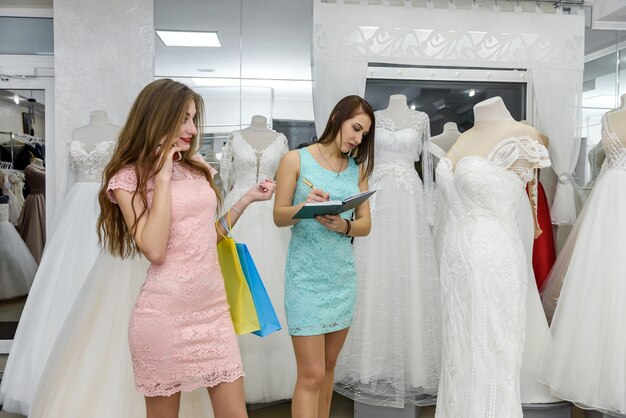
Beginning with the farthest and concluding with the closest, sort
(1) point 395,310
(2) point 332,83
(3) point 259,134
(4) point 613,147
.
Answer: (3) point 259,134
(2) point 332,83
(1) point 395,310
(4) point 613,147

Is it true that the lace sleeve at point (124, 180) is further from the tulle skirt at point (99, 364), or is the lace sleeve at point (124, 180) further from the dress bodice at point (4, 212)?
Answer: the dress bodice at point (4, 212)

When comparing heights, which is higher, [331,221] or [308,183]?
[308,183]

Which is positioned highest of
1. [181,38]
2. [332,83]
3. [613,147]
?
[181,38]

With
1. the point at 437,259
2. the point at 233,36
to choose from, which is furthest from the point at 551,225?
the point at 233,36

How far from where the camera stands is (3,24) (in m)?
4.30

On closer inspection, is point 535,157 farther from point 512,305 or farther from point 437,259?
point 437,259

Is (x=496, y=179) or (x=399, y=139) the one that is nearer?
(x=496, y=179)

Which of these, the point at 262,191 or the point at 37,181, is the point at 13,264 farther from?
the point at 262,191

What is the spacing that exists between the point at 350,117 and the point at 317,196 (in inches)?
15.5

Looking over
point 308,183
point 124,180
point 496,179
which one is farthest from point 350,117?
point 124,180

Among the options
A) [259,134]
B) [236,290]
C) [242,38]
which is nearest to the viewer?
[236,290]

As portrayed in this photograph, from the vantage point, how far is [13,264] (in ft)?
14.2

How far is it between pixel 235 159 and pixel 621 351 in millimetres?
2493

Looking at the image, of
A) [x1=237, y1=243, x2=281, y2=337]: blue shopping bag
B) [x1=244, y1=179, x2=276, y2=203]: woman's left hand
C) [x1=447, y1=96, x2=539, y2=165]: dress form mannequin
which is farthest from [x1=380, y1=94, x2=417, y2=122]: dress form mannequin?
[x1=237, y1=243, x2=281, y2=337]: blue shopping bag
